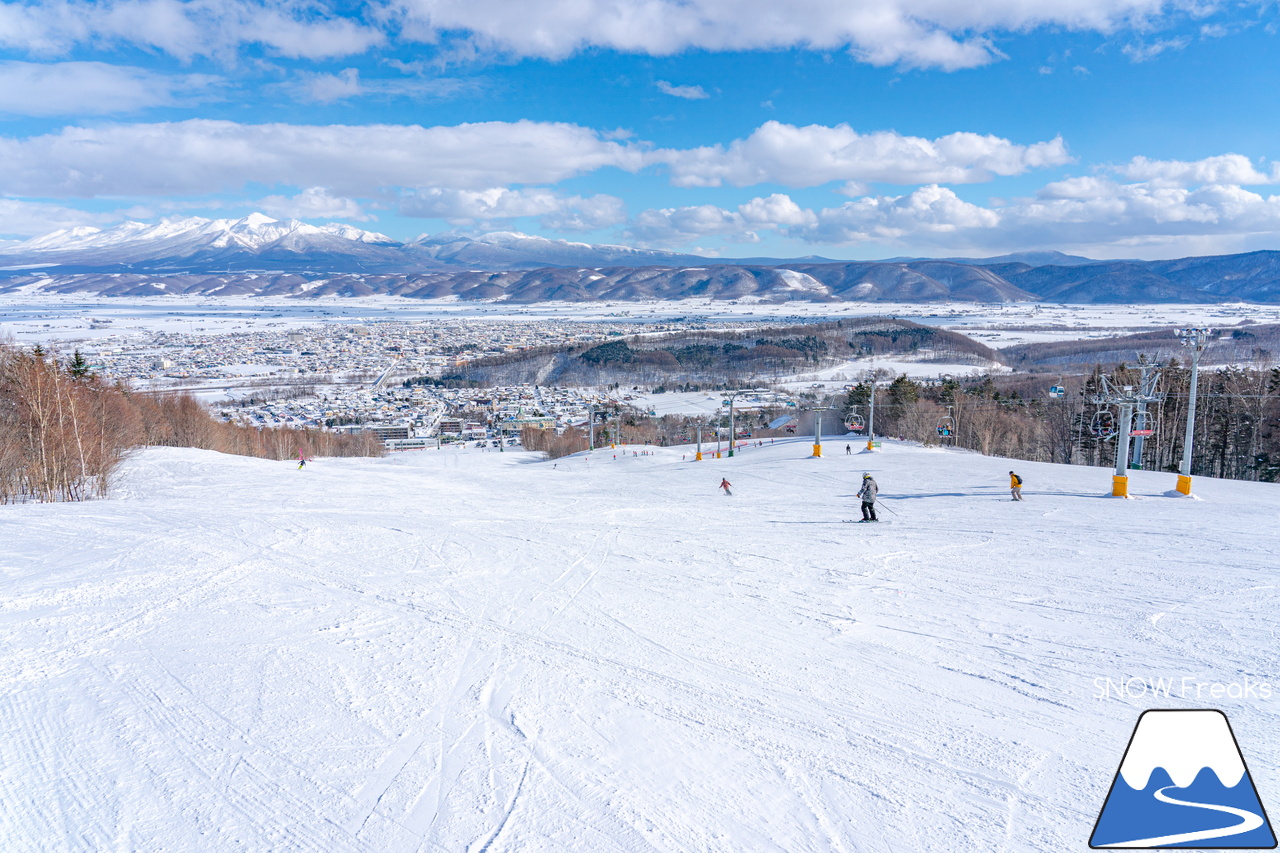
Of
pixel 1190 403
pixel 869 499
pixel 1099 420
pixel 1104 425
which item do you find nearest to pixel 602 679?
pixel 869 499

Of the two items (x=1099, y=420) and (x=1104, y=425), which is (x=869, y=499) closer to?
(x=1104, y=425)

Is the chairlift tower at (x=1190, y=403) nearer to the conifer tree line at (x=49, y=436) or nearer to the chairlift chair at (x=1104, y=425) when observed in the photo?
the chairlift chair at (x=1104, y=425)

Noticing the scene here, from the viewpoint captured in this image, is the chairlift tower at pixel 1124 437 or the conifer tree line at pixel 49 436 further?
the conifer tree line at pixel 49 436

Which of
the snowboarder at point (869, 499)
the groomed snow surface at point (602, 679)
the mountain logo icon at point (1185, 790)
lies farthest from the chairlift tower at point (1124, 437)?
the mountain logo icon at point (1185, 790)

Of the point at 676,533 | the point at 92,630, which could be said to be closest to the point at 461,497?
the point at 676,533

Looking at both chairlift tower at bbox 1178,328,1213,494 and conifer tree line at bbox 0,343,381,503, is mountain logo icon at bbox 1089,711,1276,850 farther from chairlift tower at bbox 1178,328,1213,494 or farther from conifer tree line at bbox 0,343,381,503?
conifer tree line at bbox 0,343,381,503

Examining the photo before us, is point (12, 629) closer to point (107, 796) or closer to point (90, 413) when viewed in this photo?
point (107, 796)
